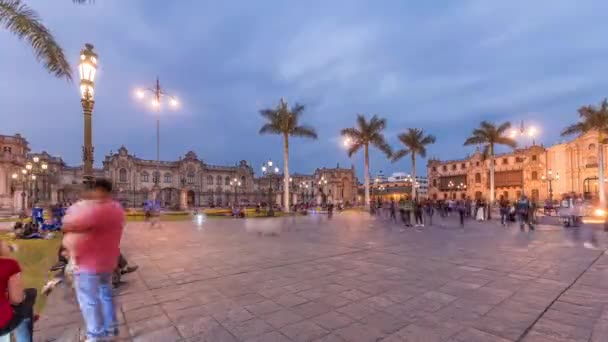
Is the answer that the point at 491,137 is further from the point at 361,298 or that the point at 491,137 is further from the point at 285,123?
the point at 361,298

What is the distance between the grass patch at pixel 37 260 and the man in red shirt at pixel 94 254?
174cm

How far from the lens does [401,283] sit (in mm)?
5035

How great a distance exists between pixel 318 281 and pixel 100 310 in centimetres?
331

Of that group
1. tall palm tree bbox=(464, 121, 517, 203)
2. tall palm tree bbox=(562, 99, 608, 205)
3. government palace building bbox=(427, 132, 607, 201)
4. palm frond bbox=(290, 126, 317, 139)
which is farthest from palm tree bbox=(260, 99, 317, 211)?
government palace building bbox=(427, 132, 607, 201)

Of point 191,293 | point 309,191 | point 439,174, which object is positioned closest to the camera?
point 191,293

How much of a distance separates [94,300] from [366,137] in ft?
98.4

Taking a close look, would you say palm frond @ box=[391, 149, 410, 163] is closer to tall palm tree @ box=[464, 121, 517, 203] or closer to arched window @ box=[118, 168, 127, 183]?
tall palm tree @ box=[464, 121, 517, 203]

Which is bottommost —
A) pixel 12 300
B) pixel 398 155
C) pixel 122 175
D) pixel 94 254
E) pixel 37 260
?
pixel 37 260

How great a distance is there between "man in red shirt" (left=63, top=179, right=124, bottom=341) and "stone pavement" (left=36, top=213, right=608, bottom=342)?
1.39 feet

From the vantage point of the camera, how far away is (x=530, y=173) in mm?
52219

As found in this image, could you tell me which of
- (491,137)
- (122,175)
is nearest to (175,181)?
(122,175)

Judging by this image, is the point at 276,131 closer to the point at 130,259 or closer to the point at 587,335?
the point at 130,259

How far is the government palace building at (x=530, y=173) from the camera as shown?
43469 millimetres

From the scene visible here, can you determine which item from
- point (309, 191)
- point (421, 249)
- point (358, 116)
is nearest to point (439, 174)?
point (309, 191)
